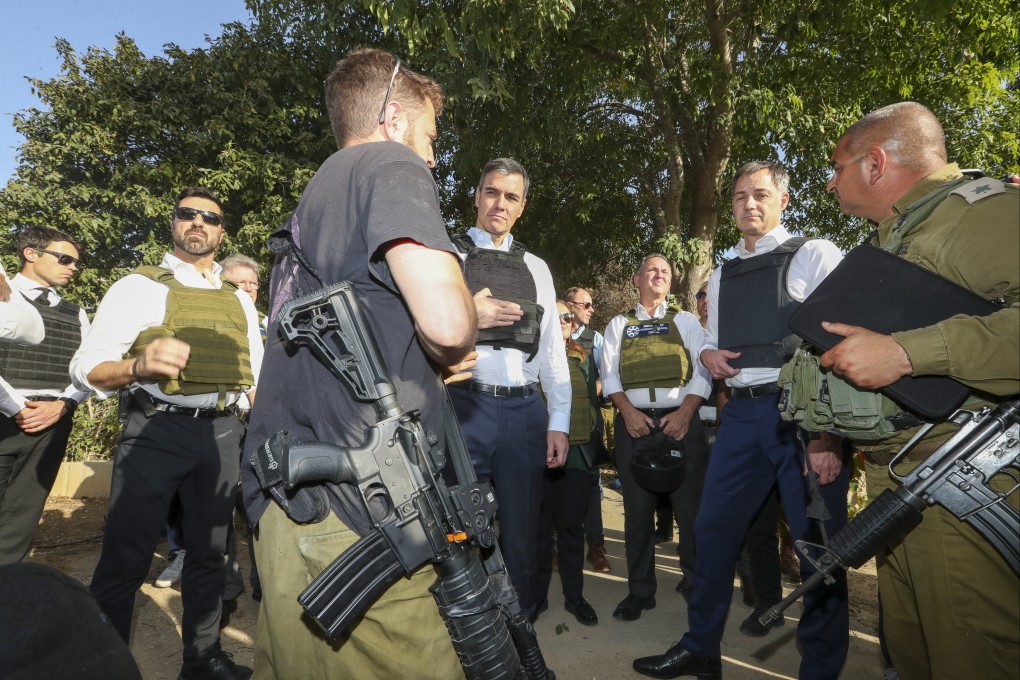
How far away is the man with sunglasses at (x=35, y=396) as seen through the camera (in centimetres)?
360

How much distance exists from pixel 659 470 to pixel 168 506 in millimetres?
2621

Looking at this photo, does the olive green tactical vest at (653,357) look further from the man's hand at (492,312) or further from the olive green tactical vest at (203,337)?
the olive green tactical vest at (203,337)

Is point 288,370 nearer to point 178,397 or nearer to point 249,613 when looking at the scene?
point 178,397

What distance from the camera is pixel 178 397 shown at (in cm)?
300

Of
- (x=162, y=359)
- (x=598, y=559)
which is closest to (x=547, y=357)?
(x=162, y=359)

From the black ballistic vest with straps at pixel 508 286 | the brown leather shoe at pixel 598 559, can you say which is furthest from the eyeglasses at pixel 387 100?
the brown leather shoe at pixel 598 559

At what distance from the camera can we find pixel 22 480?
3682mm

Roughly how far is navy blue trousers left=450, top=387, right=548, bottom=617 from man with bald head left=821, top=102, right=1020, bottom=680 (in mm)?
1418

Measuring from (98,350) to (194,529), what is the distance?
0.93m

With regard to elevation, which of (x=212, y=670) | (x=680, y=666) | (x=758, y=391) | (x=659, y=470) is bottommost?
(x=680, y=666)

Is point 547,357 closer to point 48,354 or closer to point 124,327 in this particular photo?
point 124,327

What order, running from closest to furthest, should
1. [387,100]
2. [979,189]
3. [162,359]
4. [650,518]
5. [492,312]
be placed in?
[387,100] → [979,189] → [492,312] → [162,359] → [650,518]

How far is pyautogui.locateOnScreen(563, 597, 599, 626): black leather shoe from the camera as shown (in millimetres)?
3889

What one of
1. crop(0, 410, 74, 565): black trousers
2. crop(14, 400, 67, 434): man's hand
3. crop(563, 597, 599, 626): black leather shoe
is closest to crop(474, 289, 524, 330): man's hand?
crop(563, 597, 599, 626): black leather shoe
